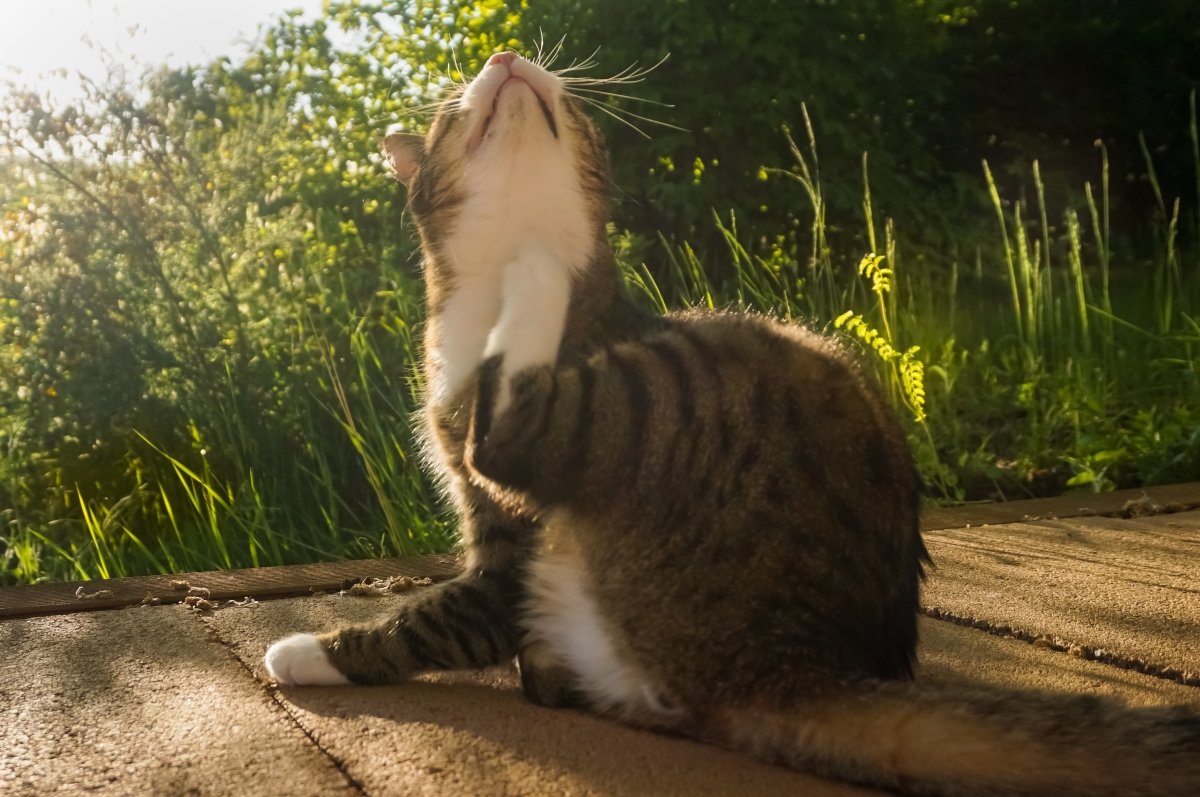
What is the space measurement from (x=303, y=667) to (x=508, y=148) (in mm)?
1012

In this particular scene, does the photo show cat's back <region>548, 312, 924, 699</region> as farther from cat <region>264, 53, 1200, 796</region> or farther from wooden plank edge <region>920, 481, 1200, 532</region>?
wooden plank edge <region>920, 481, 1200, 532</region>

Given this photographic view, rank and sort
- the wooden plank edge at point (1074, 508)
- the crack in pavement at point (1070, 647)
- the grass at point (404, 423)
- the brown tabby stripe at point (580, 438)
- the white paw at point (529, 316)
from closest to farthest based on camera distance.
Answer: the brown tabby stripe at point (580, 438) → the white paw at point (529, 316) → the crack in pavement at point (1070, 647) → the wooden plank edge at point (1074, 508) → the grass at point (404, 423)

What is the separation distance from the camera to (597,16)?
6.05 meters

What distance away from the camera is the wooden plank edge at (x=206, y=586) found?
2541mm

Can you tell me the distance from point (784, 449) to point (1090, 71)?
767cm

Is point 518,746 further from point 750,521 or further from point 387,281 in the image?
point 387,281

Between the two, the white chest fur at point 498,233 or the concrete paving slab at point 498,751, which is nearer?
the concrete paving slab at point 498,751

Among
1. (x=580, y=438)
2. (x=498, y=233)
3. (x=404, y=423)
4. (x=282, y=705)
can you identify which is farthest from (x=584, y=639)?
(x=404, y=423)

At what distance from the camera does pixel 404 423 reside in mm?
4246

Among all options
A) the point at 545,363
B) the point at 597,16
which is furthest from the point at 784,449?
the point at 597,16

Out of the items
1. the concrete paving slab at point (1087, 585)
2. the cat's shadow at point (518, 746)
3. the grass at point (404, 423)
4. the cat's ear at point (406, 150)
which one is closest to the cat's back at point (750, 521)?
the cat's shadow at point (518, 746)

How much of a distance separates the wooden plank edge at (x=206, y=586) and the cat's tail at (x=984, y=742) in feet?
5.05

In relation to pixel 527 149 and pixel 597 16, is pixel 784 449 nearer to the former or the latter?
pixel 527 149

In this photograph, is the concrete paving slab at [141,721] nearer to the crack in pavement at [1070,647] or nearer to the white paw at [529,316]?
the white paw at [529,316]
